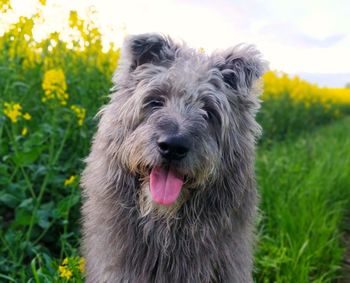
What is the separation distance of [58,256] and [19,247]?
1.58 ft

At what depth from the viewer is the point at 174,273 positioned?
272cm

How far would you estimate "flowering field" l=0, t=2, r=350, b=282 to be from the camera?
344 centimetres

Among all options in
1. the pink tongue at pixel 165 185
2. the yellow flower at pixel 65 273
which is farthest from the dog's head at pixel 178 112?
the yellow flower at pixel 65 273

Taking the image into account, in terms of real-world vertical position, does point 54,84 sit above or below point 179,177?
above

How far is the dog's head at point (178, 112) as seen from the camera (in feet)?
7.95

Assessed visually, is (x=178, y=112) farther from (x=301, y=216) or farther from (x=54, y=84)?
(x=301, y=216)

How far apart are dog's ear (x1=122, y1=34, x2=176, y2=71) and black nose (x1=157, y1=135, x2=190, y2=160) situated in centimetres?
62

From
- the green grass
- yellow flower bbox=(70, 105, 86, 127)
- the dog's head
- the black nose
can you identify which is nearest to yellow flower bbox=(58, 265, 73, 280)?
the dog's head

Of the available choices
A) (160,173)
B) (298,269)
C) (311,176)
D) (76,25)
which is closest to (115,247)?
(160,173)

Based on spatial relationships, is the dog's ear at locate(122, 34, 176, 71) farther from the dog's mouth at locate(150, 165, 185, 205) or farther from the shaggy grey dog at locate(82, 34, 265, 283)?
the dog's mouth at locate(150, 165, 185, 205)

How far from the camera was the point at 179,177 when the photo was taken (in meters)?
2.48

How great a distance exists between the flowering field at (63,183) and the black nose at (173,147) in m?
1.11

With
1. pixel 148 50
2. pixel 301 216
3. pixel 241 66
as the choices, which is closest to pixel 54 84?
pixel 148 50

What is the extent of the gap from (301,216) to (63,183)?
2.15 meters
